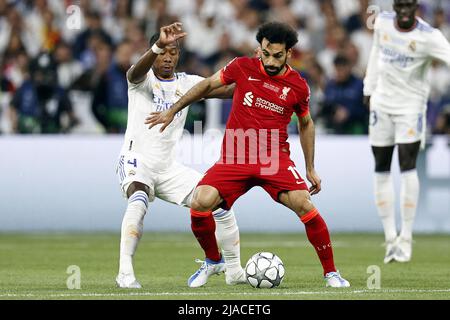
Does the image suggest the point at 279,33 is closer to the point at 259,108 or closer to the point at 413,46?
the point at 259,108

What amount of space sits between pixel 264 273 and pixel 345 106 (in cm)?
808

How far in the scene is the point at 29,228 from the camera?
52.7 feet

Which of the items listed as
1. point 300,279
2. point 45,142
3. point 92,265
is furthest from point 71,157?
point 300,279

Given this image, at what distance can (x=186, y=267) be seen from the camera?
1155 centimetres

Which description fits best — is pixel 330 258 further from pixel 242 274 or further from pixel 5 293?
pixel 5 293

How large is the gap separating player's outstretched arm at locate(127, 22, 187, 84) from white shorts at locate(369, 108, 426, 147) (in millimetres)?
3665

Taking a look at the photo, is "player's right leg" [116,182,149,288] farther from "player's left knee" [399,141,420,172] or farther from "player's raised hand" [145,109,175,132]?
"player's left knee" [399,141,420,172]

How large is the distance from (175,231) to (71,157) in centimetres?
171

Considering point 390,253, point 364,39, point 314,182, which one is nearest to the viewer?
point 314,182

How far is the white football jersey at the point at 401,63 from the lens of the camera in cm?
1234

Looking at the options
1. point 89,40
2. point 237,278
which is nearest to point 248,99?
point 237,278

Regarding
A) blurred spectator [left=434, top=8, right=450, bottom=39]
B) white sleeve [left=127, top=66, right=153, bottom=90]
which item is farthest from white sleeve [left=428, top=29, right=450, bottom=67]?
blurred spectator [left=434, top=8, right=450, bottom=39]

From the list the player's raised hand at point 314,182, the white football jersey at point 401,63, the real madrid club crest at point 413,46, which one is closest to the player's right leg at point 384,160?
the white football jersey at point 401,63

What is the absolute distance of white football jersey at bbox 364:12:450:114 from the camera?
40.5 ft
